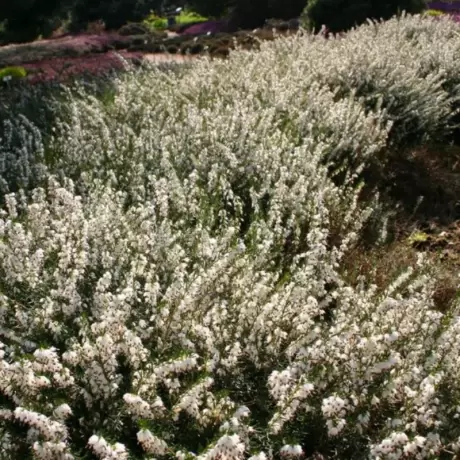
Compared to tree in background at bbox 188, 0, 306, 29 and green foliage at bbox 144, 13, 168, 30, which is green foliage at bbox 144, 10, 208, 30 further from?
tree in background at bbox 188, 0, 306, 29

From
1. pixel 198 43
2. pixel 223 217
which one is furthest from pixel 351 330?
pixel 198 43

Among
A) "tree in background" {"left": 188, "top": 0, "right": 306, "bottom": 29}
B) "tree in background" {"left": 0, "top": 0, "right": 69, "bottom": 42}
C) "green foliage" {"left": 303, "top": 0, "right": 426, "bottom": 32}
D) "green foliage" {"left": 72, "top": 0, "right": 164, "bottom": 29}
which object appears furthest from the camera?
"green foliage" {"left": 72, "top": 0, "right": 164, "bottom": 29}

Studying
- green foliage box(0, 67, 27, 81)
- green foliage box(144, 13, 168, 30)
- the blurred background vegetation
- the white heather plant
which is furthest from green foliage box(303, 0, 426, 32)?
green foliage box(144, 13, 168, 30)

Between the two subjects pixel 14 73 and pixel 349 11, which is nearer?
pixel 14 73

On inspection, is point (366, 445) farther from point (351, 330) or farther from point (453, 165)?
point (453, 165)

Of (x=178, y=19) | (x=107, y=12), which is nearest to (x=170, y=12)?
(x=178, y=19)

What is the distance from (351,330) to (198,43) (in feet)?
44.2

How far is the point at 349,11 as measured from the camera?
16453 mm

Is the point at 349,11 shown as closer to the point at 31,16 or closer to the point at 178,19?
the point at 31,16

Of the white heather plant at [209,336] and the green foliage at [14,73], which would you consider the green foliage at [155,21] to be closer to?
the green foliage at [14,73]

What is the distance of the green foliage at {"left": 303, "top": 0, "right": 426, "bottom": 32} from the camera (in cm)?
1644

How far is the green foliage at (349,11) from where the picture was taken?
53.9 ft

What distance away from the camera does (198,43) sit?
50.2ft

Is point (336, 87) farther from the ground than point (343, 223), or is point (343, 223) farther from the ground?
point (336, 87)
